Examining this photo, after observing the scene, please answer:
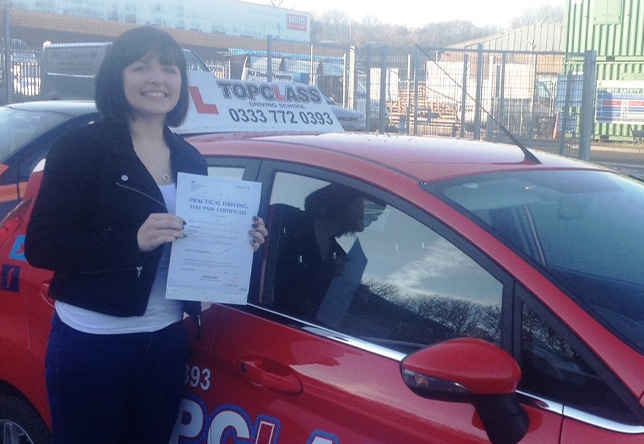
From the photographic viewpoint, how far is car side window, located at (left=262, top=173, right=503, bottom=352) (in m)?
2.17

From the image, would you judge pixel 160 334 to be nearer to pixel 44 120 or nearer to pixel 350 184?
pixel 350 184

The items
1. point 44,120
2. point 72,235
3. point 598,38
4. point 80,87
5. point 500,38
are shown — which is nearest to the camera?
point 72,235

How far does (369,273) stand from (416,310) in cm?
22

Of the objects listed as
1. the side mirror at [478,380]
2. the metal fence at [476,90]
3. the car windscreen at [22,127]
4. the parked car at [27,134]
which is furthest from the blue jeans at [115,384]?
the metal fence at [476,90]

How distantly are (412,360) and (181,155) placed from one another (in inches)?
38.8

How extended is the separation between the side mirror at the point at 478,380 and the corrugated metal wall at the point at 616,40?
73.0ft

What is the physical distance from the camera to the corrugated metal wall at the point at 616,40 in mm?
22831

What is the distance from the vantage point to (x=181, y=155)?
8.05 feet

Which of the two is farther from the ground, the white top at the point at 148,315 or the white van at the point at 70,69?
the white van at the point at 70,69

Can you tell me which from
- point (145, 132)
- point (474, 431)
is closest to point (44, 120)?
point (145, 132)

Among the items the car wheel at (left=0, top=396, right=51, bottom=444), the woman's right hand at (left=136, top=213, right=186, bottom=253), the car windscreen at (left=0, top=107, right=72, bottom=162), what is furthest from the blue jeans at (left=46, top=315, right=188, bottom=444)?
the car windscreen at (left=0, top=107, right=72, bottom=162)

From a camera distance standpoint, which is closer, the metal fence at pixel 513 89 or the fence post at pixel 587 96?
the fence post at pixel 587 96

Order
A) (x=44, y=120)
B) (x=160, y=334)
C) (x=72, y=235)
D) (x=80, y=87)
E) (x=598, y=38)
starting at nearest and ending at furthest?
1. (x=72, y=235)
2. (x=160, y=334)
3. (x=44, y=120)
4. (x=80, y=87)
5. (x=598, y=38)

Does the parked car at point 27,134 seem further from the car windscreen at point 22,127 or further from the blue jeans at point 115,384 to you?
the blue jeans at point 115,384
